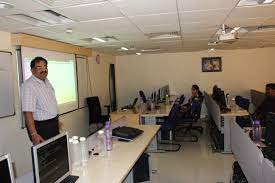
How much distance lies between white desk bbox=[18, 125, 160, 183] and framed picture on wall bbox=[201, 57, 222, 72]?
6.30 metres

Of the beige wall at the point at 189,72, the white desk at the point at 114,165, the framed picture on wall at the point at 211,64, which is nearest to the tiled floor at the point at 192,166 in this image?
the white desk at the point at 114,165

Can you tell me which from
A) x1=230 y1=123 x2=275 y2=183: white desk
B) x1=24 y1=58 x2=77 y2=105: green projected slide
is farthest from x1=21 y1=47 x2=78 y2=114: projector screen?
x1=230 y1=123 x2=275 y2=183: white desk

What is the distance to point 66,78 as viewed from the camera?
5574 millimetres

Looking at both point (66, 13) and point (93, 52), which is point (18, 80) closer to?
point (66, 13)

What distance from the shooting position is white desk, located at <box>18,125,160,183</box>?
6.64 feet

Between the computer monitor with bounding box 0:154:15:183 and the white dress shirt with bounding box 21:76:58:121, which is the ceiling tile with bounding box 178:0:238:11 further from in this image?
the computer monitor with bounding box 0:154:15:183

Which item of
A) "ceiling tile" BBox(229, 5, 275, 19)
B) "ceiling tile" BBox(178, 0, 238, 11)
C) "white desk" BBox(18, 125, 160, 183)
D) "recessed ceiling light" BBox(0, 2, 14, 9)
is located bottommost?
"white desk" BBox(18, 125, 160, 183)

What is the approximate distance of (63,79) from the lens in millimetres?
5426

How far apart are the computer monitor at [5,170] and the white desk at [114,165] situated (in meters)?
0.58

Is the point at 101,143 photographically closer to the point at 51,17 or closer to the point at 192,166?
the point at 51,17

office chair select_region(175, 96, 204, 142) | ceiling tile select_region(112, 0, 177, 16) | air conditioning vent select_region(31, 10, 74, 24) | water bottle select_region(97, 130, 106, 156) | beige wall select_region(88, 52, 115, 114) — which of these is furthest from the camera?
beige wall select_region(88, 52, 115, 114)

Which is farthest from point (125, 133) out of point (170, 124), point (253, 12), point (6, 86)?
point (170, 124)

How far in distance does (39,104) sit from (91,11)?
132cm

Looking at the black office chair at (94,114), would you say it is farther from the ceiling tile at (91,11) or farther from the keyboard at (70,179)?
the keyboard at (70,179)
